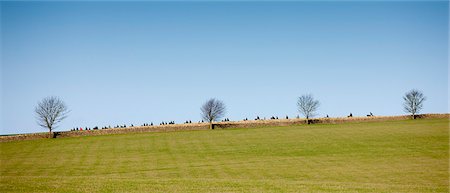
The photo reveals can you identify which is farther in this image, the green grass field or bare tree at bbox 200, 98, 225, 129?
bare tree at bbox 200, 98, 225, 129

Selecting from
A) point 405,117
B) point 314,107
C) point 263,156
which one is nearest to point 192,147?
point 263,156

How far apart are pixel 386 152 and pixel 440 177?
43.0 ft

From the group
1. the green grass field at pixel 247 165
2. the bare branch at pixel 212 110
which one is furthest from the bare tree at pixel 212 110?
the green grass field at pixel 247 165

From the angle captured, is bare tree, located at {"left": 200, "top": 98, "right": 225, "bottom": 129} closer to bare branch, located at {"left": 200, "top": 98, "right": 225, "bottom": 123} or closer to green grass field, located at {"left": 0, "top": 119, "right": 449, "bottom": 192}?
bare branch, located at {"left": 200, "top": 98, "right": 225, "bottom": 123}

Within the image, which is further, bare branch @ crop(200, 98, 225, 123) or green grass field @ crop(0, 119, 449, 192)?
bare branch @ crop(200, 98, 225, 123)

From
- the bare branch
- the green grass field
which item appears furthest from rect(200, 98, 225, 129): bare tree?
the green grass field

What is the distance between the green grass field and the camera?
859 inches

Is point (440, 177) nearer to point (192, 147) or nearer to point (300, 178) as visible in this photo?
point (300, 178)

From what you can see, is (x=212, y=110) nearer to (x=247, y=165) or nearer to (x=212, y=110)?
(x=212, y=110)

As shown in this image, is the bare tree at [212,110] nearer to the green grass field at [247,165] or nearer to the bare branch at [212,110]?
the bare branch at [212,110]

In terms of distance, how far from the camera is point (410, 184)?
23156mm

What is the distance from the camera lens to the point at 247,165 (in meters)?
33.5

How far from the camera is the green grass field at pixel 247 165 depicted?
21812mm

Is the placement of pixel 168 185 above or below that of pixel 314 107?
below
